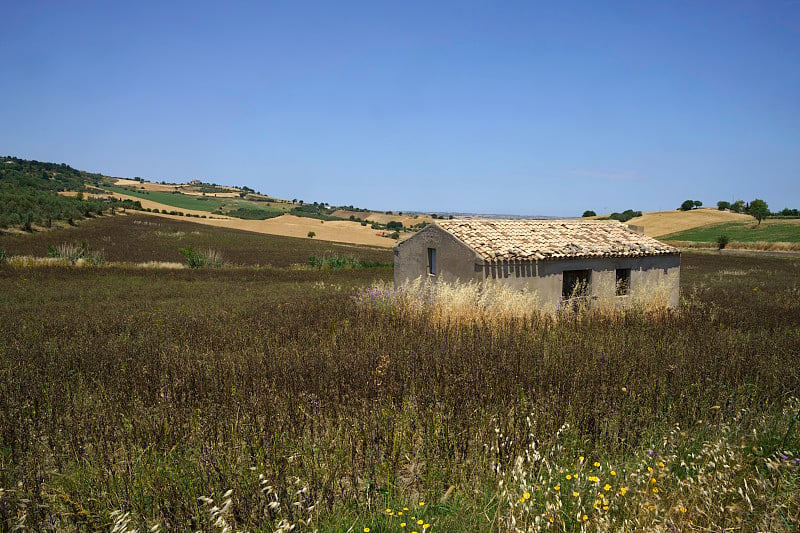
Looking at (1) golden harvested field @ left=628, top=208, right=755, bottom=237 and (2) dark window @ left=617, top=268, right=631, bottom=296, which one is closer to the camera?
(2) dark window @ left=617, top=268, right=631, bottom=296

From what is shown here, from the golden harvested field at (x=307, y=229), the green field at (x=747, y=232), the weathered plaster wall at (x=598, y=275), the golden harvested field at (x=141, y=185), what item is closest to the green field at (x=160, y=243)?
the golden harvested field at (x=307, y=229)

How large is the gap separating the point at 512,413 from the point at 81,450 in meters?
3.94

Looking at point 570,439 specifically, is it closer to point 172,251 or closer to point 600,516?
point 600,516

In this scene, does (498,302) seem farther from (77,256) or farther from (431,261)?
(77,256)

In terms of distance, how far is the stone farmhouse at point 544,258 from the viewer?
1391 cm

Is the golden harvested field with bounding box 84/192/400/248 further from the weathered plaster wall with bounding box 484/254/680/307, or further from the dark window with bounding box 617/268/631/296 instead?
the dark window with bounding box 617/268/631/296

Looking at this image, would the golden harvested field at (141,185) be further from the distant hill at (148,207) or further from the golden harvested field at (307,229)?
the golden harvested field at (307,229)

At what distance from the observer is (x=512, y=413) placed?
4.79m

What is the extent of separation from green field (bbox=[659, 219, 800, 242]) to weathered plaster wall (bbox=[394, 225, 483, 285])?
57.0 m

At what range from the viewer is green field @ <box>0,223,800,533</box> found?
3.27 m

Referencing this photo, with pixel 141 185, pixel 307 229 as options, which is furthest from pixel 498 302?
pixel 141 185

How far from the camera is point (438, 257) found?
1508 centimetres

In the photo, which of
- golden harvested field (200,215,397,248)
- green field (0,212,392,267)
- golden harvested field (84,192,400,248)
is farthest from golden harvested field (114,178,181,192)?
green field (0,212,392,267)

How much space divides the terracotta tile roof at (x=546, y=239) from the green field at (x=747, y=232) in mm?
51220
